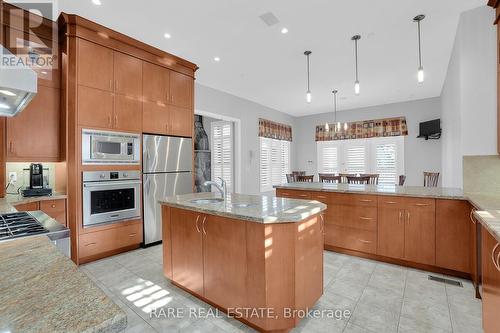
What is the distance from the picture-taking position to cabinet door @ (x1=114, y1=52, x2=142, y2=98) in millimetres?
3221

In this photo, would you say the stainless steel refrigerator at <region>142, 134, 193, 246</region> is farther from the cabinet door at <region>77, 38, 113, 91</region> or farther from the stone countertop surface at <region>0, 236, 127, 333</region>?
the stone countertop surface at <region>0, 236, 127, 333</region>

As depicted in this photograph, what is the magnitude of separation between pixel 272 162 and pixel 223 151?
1658mm

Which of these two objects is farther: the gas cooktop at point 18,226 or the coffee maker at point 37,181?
the coffee maker at point 37,181

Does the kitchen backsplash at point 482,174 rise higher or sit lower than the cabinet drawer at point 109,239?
higher

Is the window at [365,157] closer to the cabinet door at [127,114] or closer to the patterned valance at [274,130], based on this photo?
the patterned valance at [274,130]

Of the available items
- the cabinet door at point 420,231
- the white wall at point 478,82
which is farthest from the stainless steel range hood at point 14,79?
the white wall at point 478,82

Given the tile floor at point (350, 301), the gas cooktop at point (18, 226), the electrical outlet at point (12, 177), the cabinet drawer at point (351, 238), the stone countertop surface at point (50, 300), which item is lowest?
the tile floor at point (350, 301)

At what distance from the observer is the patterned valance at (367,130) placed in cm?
646

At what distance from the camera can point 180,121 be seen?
13.0 feet

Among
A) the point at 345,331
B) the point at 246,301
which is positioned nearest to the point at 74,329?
the point at 246,301

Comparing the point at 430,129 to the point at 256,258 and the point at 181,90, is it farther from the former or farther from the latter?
the point at 256,258

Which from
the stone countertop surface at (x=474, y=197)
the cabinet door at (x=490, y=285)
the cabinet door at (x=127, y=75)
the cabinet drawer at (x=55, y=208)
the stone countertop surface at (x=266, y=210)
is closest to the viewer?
the cabinet door at (x=490, y=285)

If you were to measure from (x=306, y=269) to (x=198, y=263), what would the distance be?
92 centimetres

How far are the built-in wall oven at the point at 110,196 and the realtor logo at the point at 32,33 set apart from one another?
1407 millimetres
